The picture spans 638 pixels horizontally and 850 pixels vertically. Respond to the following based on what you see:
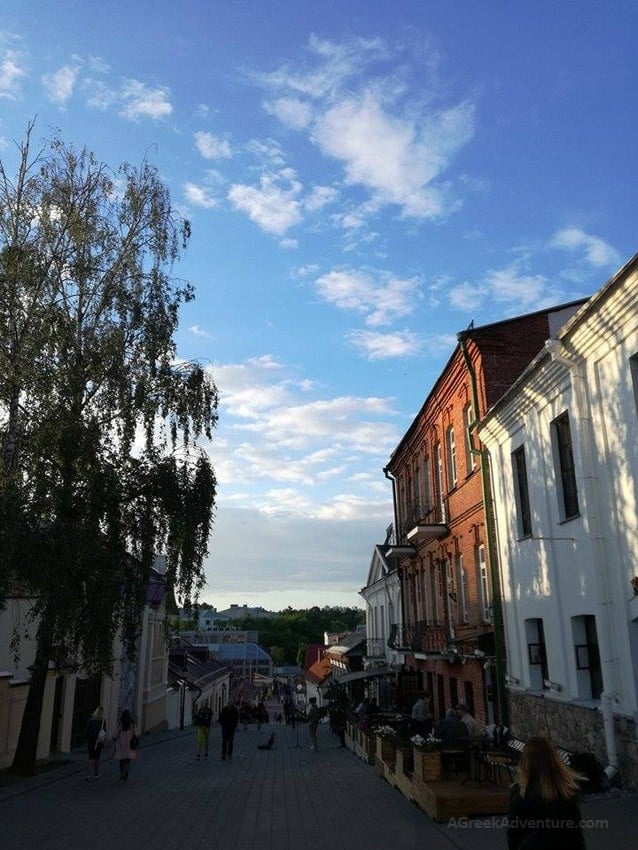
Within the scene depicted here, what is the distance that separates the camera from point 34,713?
46.4 feet

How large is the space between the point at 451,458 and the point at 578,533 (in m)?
8.79

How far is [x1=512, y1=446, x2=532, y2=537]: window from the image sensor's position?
13477mm

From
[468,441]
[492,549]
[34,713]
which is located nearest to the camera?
[34,713]

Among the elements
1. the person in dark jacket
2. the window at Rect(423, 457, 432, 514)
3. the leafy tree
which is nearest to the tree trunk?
the leafy tree

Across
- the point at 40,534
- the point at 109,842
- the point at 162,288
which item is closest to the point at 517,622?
the point at 109,842

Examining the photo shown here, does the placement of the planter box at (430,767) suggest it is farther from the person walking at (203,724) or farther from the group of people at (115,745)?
the person walking at (203,724)

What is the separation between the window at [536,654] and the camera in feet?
41.4

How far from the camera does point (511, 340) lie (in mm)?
16141

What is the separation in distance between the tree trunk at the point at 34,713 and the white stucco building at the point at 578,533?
936 centimetres

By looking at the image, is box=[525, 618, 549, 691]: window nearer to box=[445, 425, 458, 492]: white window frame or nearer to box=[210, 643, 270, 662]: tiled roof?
box=[445, 425, 458, 492]: white window frame

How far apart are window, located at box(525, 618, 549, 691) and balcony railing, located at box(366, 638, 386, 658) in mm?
18969

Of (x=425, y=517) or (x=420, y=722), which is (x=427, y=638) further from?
(x=420, y=722)

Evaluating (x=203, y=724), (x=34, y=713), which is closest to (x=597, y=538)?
(x=34, y=713)

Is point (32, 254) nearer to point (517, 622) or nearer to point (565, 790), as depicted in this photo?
point (517, 622)
